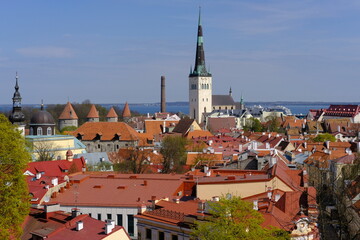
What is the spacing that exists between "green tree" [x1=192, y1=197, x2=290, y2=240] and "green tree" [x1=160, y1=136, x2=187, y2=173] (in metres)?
28.7

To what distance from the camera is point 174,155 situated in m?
56.8

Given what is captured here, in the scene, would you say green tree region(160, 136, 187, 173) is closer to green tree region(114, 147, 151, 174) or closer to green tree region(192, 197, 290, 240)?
green tree region(114, 147, 151, 174)

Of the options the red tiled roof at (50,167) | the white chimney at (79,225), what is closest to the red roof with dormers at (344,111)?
the red tiled roof at (50,167)

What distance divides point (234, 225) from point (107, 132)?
6162cm

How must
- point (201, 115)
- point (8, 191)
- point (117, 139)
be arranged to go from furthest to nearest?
point (201, 115), point (117, 139), point (8, 191)

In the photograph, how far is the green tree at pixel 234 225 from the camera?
19.7 m

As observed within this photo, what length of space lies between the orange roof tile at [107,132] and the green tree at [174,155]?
1344 cm

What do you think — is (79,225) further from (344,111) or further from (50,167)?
(344,111)

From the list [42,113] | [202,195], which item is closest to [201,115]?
[42,113]

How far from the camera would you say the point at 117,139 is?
79625 millimetres

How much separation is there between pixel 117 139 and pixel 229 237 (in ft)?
200

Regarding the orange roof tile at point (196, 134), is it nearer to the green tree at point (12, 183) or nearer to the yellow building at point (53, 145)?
the yellow building at point (53, 145)

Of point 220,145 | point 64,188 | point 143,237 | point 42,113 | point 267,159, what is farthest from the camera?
point 42,113

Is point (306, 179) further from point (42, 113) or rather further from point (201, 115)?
point (201, 115)
